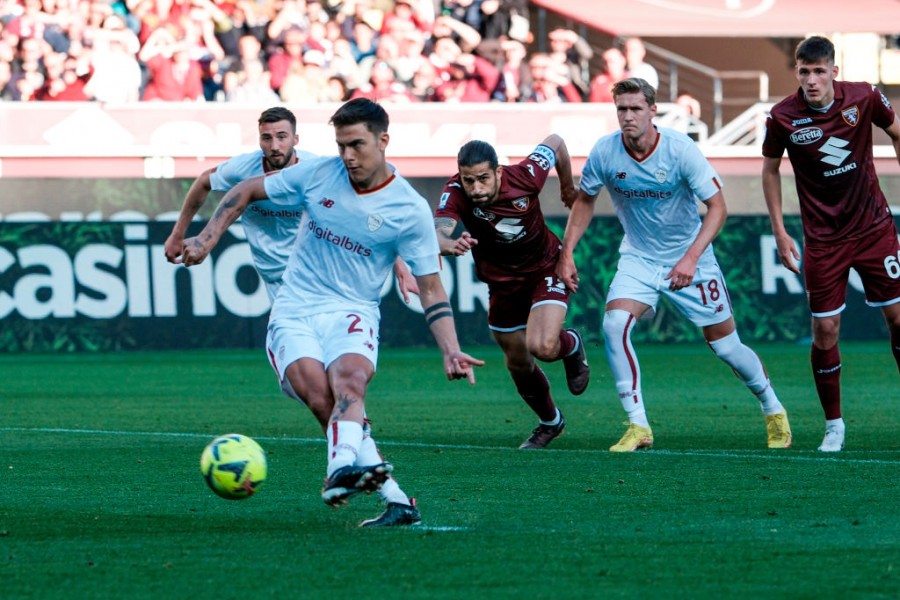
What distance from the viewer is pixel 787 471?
27.2 ft

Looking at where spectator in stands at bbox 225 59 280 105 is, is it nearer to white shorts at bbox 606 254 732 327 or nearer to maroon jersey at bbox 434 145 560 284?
maroon jersey at bbox 434 145 560 284

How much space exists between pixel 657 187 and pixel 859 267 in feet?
4.11

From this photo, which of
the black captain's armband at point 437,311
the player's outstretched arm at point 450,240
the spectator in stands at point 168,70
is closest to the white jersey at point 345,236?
the black captain's armband at point 437,311

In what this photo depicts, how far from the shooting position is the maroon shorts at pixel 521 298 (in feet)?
32.3

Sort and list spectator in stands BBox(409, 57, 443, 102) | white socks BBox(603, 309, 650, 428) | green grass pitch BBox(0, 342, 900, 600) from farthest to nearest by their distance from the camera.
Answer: spectator in stands BBox(409, 57, 443, 102) → white socks BBox(603, 309, 650, 428) → green grass pitch BBox(0, 342, 900, 600)

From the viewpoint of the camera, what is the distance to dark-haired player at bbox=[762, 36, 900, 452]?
898 centimetres

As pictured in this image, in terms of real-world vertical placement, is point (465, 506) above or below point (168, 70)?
below

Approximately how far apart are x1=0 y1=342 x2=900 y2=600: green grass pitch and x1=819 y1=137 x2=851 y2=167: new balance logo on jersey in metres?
1.62

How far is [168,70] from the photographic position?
21.4 meters

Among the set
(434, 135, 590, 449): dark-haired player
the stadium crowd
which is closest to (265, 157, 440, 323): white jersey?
(434, 135, 590, 449): dark-haired player

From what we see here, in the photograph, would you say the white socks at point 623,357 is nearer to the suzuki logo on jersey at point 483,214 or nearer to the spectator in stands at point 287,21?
the suzuki logo on jersey at point 483,214

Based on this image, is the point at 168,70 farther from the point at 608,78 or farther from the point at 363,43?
the point at 608,78

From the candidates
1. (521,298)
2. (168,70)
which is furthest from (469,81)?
(521,298)

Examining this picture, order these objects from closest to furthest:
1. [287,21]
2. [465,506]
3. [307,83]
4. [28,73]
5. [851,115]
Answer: [465,506]
[851,115]
[28,73]
[307,83]
[287,21]
